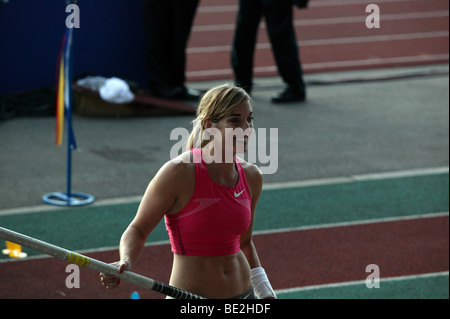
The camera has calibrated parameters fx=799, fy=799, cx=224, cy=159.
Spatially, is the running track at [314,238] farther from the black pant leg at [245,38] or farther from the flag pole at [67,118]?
the black pant leg at [245,38]

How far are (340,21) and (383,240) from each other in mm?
12776

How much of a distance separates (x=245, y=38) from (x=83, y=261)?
336 inches

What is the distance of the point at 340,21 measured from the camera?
1847 cm

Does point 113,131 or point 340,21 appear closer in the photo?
point 113,131

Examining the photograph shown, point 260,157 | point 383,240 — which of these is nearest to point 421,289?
point 383,240

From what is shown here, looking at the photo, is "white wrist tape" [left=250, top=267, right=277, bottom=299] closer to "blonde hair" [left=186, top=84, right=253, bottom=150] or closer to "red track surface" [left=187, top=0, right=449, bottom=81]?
"blonde hair" [left=186, top=84, right=253, bottom=150]

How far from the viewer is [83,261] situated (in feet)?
8.55

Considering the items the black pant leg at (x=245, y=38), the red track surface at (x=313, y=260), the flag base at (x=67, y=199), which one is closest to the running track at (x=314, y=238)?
the red track surface at (x=313, y=260)

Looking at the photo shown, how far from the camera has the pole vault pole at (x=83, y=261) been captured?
2387 mm

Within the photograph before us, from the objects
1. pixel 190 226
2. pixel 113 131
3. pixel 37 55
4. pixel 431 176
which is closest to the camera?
pixel 190 226

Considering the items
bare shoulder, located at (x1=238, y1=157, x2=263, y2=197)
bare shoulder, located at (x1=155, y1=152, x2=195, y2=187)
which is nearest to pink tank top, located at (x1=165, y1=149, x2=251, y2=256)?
bare shoulder, located at (x1=155, y1=152, x2=195, y2=187)

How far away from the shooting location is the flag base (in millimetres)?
6949

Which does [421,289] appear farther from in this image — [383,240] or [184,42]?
[184,42]

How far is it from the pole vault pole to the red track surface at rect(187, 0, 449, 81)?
32.9ft
